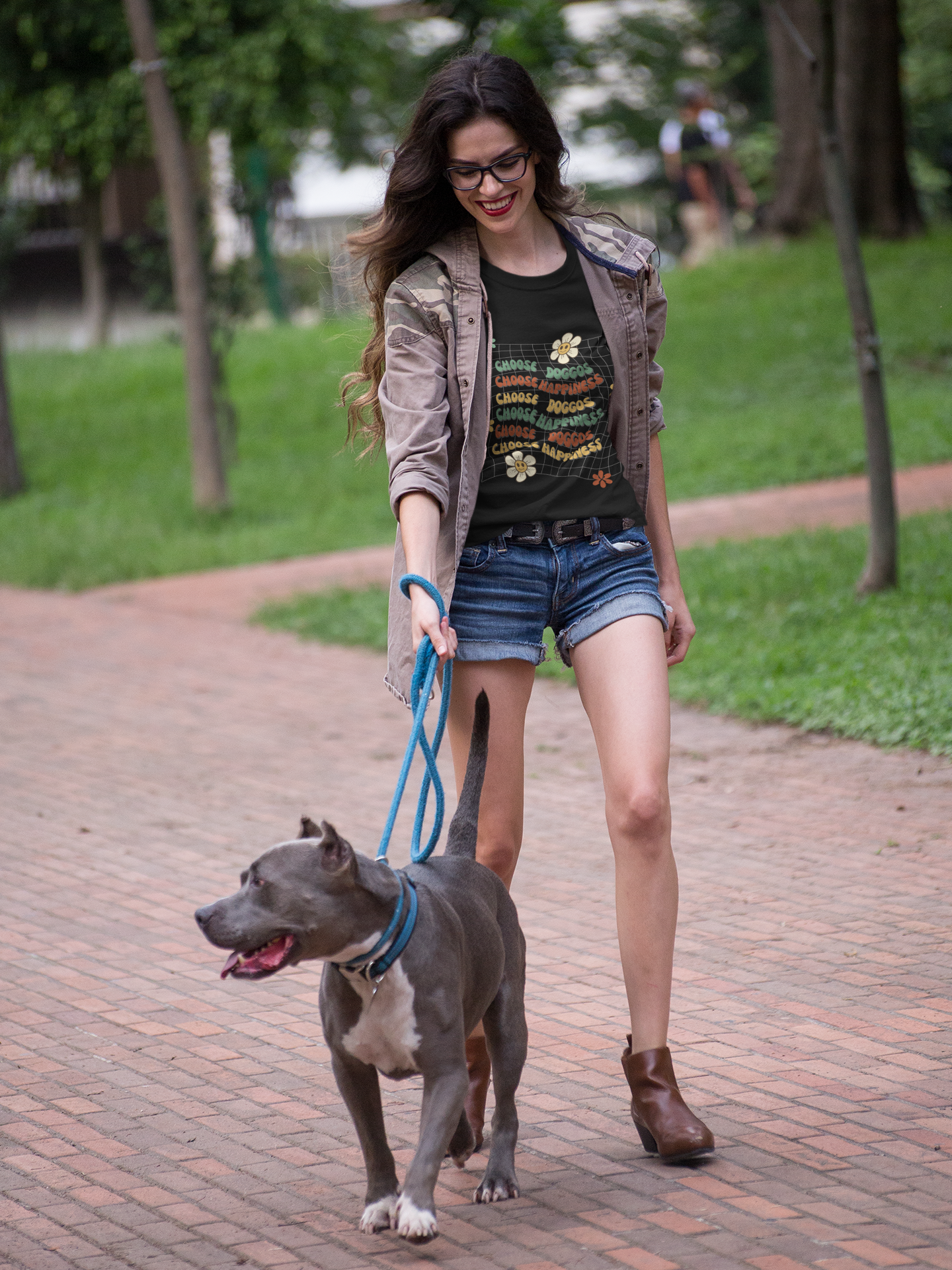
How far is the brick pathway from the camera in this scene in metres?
3.30

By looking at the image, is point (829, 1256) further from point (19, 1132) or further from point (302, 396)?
point (302, 396)

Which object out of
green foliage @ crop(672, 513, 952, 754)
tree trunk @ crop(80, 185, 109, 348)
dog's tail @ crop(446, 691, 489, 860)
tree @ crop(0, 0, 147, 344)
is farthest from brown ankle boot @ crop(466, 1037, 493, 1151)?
tree trunk @ crop(80, 185, 109, 348)

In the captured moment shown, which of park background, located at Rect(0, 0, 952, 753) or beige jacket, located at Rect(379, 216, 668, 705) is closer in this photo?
beige jacket, located at Rect(379, 216, 668, 705)

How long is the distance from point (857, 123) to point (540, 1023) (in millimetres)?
17648

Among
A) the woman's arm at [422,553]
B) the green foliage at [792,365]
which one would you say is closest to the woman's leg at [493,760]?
the woman's arm at [422,553]

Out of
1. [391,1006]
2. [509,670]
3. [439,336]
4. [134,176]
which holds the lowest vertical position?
[391,1006]

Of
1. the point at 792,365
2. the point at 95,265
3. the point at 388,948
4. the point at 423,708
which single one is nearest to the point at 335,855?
the point at 388,948

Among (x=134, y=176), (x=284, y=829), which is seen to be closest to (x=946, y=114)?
(x=134, y=176)

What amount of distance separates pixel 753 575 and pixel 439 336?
6.87 meters

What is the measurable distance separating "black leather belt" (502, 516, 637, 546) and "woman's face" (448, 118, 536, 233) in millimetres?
684

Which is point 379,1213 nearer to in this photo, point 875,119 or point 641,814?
point 641,814

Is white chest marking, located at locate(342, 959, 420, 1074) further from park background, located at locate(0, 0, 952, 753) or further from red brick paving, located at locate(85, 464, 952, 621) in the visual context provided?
red brick paving, located at locate(85, 464, 952, 621)

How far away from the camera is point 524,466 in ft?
11.8

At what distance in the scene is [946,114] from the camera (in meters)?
30.6
